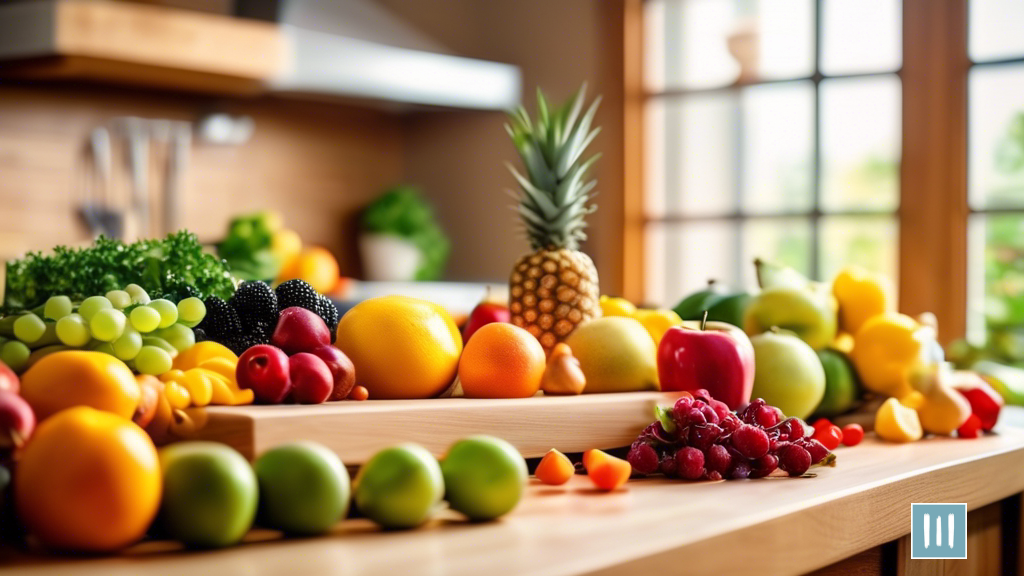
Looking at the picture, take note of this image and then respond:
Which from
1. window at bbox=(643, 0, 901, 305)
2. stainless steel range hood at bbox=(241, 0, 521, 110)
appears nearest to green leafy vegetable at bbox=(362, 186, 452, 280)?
stainless steel range hood at bbox=(241, 0, 521, 110)

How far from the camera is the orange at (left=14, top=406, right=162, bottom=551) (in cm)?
63

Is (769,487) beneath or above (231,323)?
beneath

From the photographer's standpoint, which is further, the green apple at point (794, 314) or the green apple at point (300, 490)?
the green apple at point (794, 314)

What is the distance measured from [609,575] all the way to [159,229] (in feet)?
11.6

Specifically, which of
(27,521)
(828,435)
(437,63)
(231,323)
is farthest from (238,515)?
(437,63)

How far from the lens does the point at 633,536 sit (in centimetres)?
70

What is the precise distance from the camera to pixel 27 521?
653 mm

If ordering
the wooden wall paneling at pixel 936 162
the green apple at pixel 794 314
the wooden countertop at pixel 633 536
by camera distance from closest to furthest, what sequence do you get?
the wooden countertop at pixel 633 536
the green apple at pixel 794 314
the wooden wall paneling at pixel 936 162

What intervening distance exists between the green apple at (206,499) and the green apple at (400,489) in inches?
3.5

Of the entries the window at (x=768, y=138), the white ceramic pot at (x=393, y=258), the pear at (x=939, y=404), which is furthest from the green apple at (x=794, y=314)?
the white ceramic pot at (x=393, y=258)

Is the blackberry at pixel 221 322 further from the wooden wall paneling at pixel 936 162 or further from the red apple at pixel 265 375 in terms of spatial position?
the wooden wall paneling at pixel 936 162

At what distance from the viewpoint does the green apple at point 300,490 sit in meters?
0.69

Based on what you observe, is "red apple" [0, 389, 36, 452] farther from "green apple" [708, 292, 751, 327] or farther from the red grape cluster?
"green apple" [708, 292, 751, 327]

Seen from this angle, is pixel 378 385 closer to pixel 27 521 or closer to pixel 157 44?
pixel 27 521
